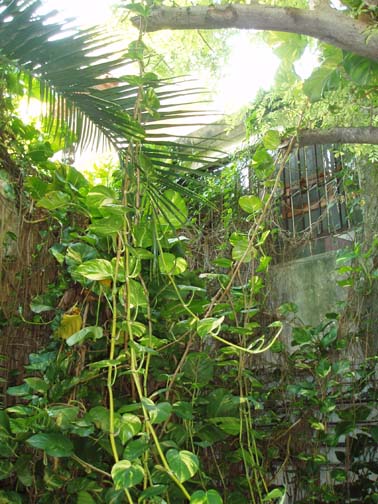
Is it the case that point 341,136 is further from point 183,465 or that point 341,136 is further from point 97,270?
point 183,465

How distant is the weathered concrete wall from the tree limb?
1.28 metres

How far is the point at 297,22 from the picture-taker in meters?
1.44

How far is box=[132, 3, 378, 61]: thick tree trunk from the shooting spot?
56.6 inches

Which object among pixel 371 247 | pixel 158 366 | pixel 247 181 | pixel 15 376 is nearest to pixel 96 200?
pixel 158 366

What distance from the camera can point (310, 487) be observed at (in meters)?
2.35

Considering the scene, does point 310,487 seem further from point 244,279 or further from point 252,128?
point 252,128

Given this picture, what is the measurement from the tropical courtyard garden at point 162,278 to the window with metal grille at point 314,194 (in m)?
0.05

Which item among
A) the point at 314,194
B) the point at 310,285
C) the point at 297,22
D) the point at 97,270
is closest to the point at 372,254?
the point at 310,285

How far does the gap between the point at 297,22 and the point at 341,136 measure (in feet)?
1.56

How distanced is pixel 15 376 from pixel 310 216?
2.04m

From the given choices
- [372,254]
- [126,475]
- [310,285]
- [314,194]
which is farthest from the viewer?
[314,194]

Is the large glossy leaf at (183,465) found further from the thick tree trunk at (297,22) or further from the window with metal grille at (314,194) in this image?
the window with metal grille at (314,194)

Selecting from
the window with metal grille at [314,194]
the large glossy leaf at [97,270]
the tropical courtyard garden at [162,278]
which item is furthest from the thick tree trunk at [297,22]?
the window with metal grille at [314,194]

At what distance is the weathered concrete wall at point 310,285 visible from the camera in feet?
10.1
